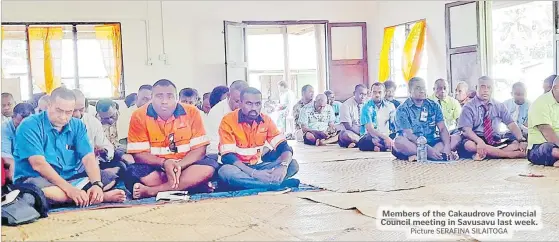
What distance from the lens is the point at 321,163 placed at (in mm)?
6348

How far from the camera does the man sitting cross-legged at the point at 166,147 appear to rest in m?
4.26

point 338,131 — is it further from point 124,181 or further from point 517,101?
point 124,181

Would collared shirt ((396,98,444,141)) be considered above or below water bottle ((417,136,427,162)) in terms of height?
above

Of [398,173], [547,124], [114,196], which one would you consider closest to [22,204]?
[114,196]

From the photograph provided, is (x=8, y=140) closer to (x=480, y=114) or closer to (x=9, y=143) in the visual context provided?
(x=9, y=143)

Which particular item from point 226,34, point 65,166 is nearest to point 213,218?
point 65,166

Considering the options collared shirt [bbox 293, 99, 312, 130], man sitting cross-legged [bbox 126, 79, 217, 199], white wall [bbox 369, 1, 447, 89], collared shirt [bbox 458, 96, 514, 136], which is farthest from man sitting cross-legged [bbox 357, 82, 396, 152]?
man sitting cross-legged [bbox 126, 79, 217, 199]

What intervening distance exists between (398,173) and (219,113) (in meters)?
1.65

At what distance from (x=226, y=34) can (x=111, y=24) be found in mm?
1793

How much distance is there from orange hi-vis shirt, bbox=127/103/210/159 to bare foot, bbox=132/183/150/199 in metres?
0.23

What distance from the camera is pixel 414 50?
9812 mm

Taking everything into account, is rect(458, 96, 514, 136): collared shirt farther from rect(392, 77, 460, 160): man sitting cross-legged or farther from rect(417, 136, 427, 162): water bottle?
rect(417, 136, 427, 162): water bottle

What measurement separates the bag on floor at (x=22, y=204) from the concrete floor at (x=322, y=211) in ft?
0.21

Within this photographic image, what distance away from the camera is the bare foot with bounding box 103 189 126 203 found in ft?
13.4
